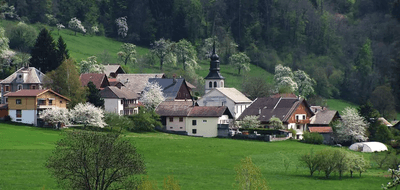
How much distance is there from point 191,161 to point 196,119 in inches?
1107

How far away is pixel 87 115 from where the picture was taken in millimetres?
91375

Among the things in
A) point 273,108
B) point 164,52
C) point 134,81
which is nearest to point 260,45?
point 164,52

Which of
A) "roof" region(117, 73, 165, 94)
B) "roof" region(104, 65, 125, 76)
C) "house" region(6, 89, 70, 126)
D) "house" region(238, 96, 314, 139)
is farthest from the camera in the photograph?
Answer: "roof" region(104, 65, 125, 76)

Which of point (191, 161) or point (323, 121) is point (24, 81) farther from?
point (323, 121)

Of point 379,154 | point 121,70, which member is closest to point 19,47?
point 121,70

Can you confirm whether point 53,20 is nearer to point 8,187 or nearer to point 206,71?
point 206,71

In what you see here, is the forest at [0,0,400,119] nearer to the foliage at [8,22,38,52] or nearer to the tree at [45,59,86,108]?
the foliage at [8,22,38,52]

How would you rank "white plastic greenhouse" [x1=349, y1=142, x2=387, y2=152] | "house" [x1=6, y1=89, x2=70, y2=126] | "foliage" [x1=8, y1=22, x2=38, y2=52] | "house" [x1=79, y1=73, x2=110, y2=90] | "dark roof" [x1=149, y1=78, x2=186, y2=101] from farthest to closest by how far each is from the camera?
"foliage" [x1=8, y1=22, x2=38, y2=52] → "dark roof" [x1=149, y1=78, x2=186, y2=101] → "house" [x1=79, y1=73, x2=110, y2=90] → "white plastic greenhouse" [x1=349, y1=142, x2=387, y2=152] → "house" [x1=6, y1=89, x2=70, y2=126]

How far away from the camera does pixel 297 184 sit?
2459 inches

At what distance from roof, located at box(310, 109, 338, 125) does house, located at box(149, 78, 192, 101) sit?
2102 cm

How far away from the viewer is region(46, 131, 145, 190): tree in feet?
151

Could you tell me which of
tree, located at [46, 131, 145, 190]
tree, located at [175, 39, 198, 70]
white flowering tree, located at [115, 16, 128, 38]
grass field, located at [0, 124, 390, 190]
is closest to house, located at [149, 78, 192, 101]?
grass field, located at [0, 124, 390, 190]

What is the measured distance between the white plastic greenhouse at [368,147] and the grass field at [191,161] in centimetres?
549

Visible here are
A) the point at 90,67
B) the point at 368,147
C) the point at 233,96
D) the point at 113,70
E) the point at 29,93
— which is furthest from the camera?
the point at 113,70
